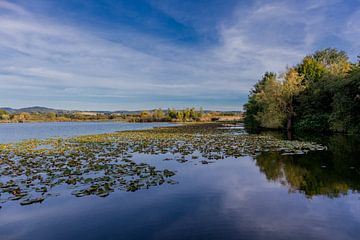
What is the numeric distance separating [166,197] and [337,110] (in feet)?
88.9

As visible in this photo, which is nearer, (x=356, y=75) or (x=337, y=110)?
(x=356, y=75)

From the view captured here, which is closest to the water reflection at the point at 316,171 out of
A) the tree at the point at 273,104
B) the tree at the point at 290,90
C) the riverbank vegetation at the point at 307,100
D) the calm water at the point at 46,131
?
the riverbank vegetation at the point at 307,100

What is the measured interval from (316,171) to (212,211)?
259 inches

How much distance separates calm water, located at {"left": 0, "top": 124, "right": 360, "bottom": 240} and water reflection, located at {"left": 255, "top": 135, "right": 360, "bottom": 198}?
0.04 metres

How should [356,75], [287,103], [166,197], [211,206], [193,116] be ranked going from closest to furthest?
[211,206]
[166,197]
[356,75]
[287,103]
[193,116]

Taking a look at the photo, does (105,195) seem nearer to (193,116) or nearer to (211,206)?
(211,206)

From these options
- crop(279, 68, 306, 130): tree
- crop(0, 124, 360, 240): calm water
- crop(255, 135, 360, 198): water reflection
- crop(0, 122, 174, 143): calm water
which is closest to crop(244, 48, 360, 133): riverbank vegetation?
crop(279, 68, 306, 130): tree

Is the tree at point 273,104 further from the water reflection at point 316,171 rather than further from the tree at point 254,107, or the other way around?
the water reflection at point 316,171

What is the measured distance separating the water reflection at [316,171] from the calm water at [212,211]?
4 cm

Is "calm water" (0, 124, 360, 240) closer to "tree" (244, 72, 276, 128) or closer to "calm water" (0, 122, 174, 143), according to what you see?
"calm water" (0, 122, 174, 143)

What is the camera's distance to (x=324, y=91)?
33.0m

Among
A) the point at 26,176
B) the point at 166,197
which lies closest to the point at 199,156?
the point at 166,197

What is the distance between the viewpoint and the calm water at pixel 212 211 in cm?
555

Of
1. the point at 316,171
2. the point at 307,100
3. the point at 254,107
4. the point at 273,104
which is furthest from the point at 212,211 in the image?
the point at 254,107
